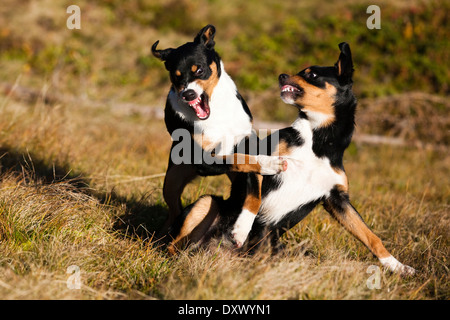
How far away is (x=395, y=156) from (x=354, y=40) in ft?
14.5

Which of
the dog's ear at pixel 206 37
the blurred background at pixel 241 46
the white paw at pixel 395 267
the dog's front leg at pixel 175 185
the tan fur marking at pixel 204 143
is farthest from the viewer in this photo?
the blurred background at pixel 241 46

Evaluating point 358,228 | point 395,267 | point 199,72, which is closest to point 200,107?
point 199,72

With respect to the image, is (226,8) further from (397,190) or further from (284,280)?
(284,280)

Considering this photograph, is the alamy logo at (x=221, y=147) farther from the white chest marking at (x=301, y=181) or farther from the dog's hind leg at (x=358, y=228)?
the dog's hind leg at (x=358, y=228)

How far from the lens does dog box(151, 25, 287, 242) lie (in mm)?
3441

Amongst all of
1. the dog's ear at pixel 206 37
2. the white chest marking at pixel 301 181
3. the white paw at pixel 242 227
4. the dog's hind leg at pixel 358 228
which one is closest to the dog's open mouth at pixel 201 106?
the dog's ear at pixel 206 37

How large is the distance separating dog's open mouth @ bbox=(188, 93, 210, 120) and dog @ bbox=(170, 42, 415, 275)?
2.01ft

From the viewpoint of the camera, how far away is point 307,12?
43.2 feet

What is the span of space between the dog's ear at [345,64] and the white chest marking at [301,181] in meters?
0.44

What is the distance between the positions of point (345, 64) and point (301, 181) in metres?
0.92

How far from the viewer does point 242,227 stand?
339 centimetres

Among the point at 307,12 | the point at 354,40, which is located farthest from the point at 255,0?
the point at 354,40

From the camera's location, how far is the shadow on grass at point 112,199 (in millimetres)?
3910

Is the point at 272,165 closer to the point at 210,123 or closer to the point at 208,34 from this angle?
the point at 210,123
